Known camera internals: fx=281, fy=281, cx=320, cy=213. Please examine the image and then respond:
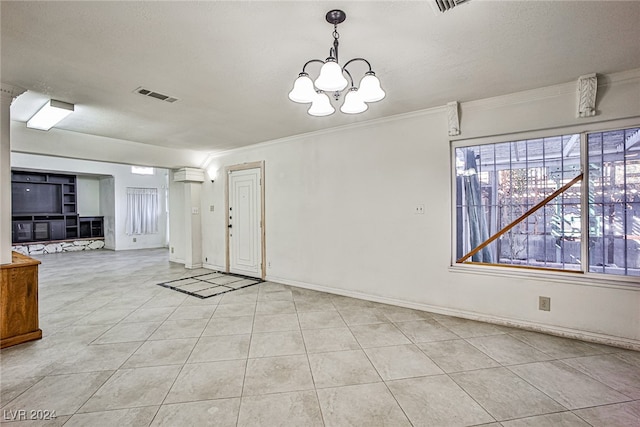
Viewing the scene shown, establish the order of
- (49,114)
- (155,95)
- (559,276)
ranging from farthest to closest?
1. (49,114)
2. (155,95)
3. (559,276)

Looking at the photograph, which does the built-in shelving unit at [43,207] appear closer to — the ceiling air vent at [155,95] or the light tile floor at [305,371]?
the light tile floor at [305,371]

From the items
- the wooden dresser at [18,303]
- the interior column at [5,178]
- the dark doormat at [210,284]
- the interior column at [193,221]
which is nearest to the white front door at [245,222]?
the dark doormat at [210,284]

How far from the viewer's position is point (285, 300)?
3.89 metres

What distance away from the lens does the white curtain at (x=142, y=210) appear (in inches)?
358

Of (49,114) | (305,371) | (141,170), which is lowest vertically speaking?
(305,371)

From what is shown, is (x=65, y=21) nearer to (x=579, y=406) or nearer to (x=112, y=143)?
(x=112, y=143)

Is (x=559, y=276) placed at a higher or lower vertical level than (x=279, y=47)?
lower

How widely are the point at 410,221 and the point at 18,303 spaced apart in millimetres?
4148

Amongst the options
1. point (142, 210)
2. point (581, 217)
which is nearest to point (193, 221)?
point (142, 210)

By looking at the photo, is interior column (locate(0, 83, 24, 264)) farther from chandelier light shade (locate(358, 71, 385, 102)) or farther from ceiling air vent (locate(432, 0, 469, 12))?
ceiling air vent (locate(432, 0, 469, 12))

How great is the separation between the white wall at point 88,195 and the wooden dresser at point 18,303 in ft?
26.2

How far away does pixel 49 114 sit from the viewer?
3.20 m

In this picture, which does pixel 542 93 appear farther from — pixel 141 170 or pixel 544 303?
pixel 141 170

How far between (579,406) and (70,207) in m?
11.9
